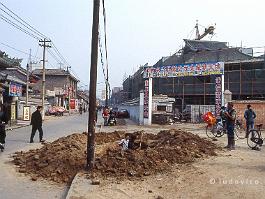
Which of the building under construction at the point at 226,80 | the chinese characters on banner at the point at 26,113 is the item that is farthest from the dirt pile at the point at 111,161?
the building under construction at the point at 226,80

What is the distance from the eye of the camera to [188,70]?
34.6m

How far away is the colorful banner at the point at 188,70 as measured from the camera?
33.2 m

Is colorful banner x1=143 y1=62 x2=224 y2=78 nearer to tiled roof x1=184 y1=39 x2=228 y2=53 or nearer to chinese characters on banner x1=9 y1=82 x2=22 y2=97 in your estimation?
chinese characters on banner x1=9 y1=82 x2=22 y2=97

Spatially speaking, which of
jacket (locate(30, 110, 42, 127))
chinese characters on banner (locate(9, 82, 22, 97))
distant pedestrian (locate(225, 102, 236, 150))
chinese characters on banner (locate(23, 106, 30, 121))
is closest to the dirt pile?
distant pedestrian (locate(225, 102, 236, 150))

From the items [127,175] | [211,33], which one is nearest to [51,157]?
[127,175]

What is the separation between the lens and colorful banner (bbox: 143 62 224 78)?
33188 millimetres

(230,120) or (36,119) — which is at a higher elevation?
(230,120)

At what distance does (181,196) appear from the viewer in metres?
8.27

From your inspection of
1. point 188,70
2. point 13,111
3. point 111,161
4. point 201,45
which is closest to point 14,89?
point 13,111

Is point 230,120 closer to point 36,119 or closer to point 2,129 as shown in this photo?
point 2,129

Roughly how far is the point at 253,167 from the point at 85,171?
4.27 meters

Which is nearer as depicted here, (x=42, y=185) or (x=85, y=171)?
(x=42, y=185)

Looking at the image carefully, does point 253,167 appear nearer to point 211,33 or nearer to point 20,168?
point 20,168

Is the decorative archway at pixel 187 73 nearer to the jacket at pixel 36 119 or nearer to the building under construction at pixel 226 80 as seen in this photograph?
the building under construction at pixel 226 80
